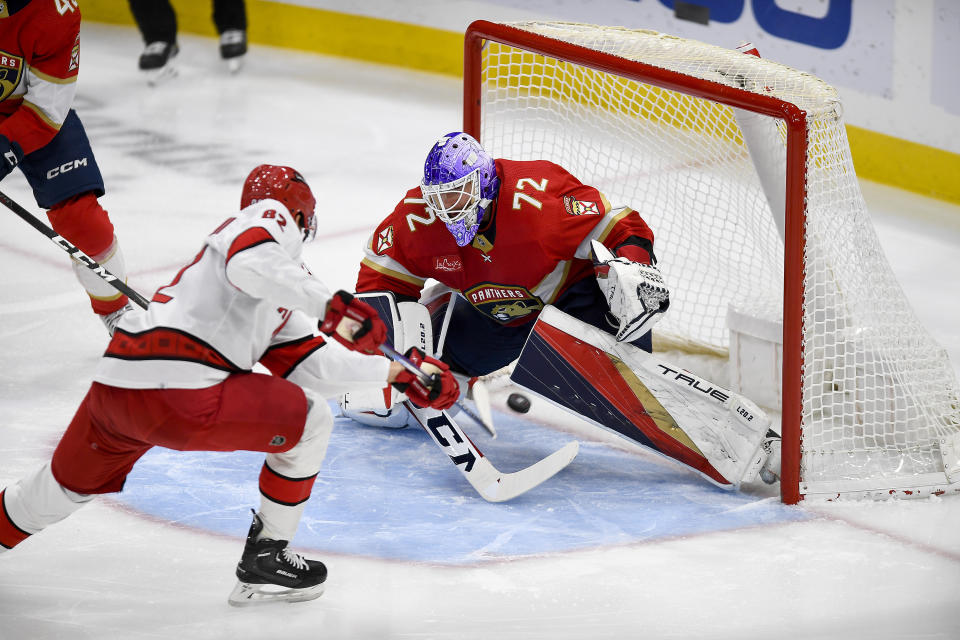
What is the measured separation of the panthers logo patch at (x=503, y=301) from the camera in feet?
10.4

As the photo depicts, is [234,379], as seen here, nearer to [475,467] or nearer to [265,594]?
[265,594]

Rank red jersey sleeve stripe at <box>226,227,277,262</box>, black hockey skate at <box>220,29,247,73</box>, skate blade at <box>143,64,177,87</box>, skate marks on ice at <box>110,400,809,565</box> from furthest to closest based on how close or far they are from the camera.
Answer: black hockey skate at <box>220,29,247,73</box>, skate blade at <box>143,64,177,87</box>, skate marks on ice at <box>110,400,809,565</box>, red jersey sleeve stripe at <box>226,227,277,262</box>

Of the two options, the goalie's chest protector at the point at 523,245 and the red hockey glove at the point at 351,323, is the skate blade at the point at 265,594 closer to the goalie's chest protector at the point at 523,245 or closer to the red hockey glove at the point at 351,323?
the red hockey glove at the point at 351,323

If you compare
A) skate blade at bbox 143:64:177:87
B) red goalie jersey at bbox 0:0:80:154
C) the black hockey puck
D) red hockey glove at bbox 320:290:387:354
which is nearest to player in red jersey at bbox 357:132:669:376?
the black hockey puck

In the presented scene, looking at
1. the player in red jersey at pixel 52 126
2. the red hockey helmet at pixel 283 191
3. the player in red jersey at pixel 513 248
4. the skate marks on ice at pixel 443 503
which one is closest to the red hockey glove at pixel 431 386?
the red hockey helmet at pixel 283 191

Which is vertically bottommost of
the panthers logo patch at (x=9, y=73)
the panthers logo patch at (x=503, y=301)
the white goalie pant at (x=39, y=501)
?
the white goalie pant at (x=39, y=501)

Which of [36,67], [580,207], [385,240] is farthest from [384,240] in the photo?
[36,67]

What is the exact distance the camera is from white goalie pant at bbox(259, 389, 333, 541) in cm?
242

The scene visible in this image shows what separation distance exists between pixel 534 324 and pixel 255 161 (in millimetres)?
2953

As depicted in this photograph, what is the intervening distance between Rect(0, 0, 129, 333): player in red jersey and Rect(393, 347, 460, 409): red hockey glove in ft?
4.92

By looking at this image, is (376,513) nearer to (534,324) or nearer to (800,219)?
(534,324)

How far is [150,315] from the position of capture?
2346 millimetres

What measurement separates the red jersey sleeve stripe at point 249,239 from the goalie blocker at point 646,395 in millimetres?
978

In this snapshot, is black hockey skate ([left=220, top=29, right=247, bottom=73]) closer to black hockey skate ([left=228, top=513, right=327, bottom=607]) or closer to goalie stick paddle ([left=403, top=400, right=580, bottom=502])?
goalie stick paddle ([left=403, top=400, right=580, bottom=502])
